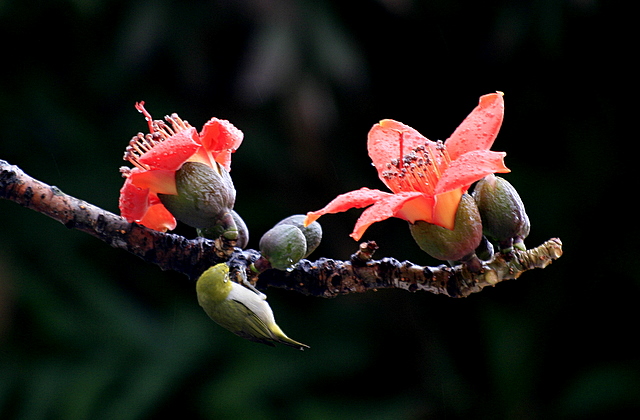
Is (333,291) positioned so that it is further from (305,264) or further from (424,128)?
(424,128)

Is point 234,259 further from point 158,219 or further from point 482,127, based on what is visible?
point 482,127

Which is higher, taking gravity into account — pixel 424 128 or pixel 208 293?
pixel 424 128

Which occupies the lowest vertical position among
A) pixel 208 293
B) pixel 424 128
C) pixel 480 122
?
pixel 208 293

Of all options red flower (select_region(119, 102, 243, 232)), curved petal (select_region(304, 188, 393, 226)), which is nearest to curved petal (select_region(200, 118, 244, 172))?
red flower (select_region(119, 102, 243, 232))

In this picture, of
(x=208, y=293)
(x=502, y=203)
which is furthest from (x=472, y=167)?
(x=208, y=293)

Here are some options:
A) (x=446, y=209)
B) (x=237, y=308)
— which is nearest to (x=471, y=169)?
(x=446, y=209)

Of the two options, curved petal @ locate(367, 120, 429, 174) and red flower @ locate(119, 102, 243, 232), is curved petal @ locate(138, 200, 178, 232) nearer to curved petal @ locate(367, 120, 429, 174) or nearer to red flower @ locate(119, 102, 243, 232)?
red flower @ locate(119, 102, 243, 232)
